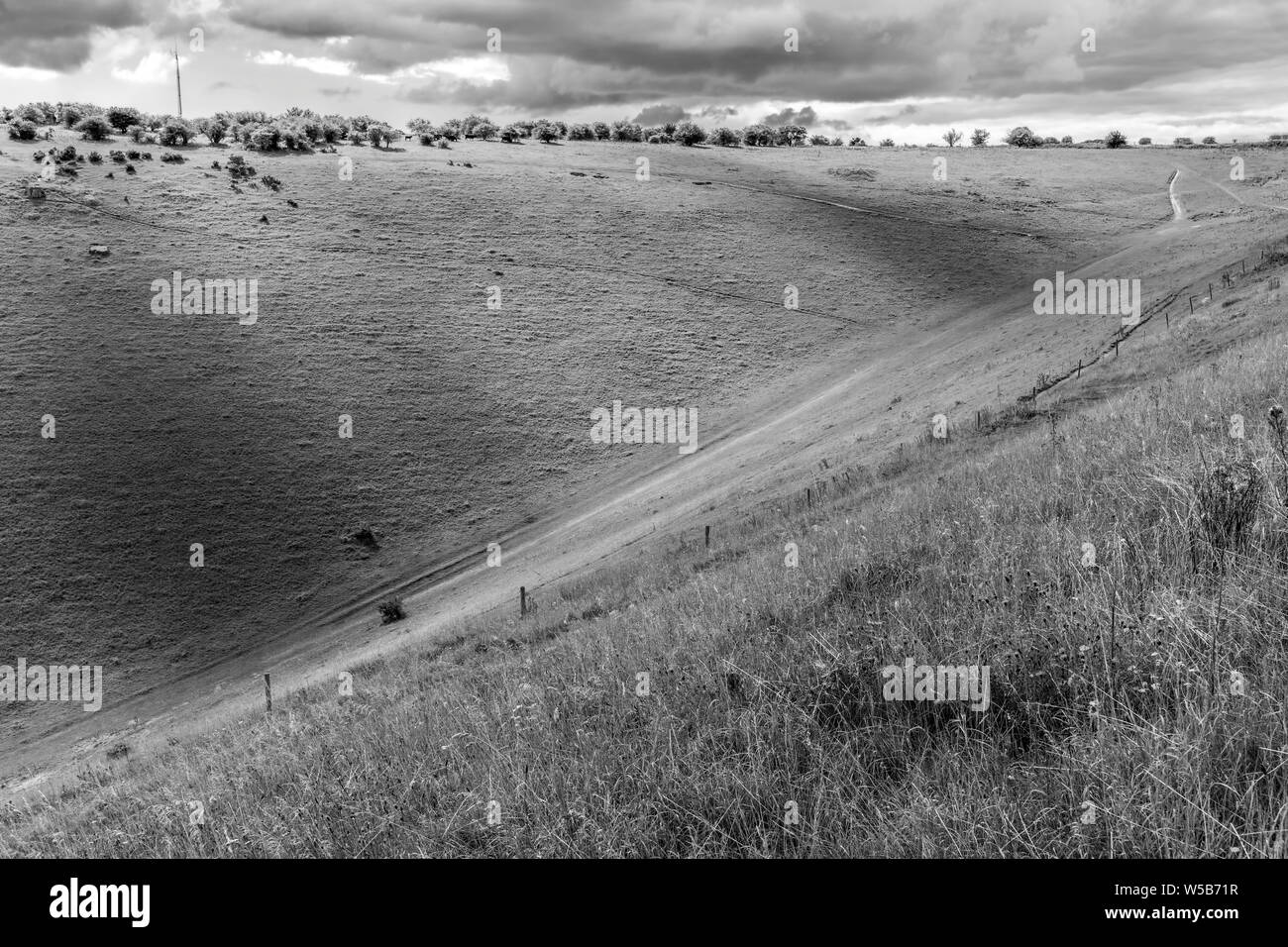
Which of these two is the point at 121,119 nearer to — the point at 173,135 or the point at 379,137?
the point at 173,135

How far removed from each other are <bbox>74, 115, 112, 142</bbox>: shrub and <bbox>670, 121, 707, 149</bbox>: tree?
217 ft

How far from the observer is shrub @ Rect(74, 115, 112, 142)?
6850cm

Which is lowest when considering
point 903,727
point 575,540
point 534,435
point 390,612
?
point 390,612

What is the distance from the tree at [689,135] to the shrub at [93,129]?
217 feet

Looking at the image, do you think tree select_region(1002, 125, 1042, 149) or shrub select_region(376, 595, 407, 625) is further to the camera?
tree select_region(1002, 125, 1042, 149)

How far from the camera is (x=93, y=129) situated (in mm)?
68875

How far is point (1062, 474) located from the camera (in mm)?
8547

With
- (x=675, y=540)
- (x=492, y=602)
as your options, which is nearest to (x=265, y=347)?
(x=492, y=602)

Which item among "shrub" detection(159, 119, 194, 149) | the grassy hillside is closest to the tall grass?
the grassy hillside

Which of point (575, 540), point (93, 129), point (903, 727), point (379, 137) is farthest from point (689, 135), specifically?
point (903, 727)

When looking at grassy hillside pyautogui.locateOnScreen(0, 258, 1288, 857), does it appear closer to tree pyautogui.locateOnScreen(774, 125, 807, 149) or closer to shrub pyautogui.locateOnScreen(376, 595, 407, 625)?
shrub pyautogui.locateOnScreen(376, 595, 407, 625)

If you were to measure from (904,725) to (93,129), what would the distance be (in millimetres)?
86067

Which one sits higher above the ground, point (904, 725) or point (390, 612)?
point (904, 725)
